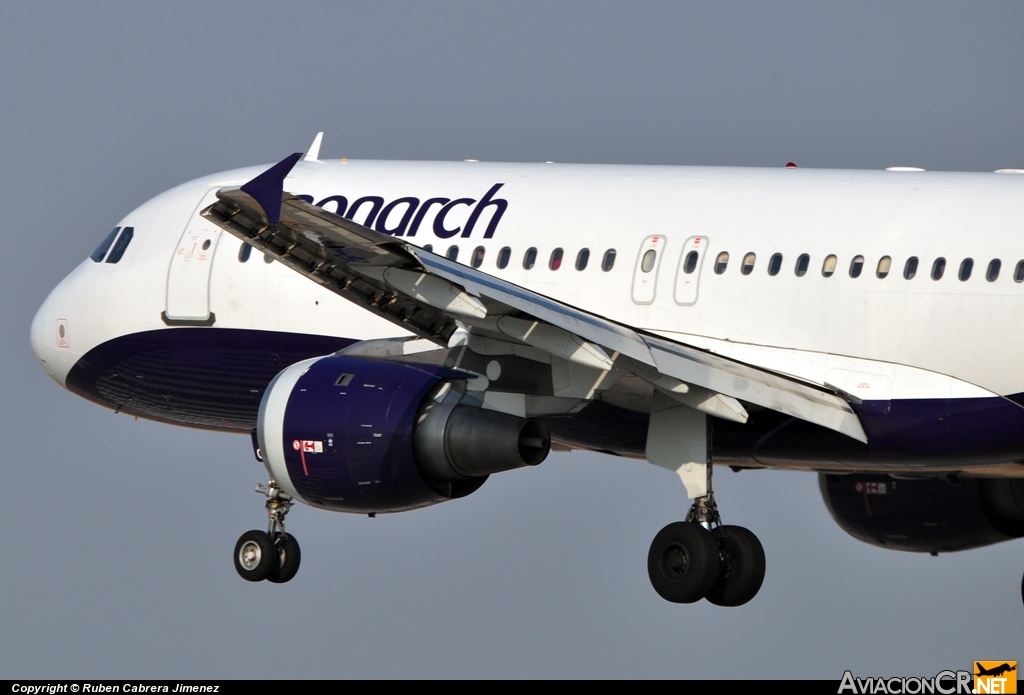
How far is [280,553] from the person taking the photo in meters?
22.7

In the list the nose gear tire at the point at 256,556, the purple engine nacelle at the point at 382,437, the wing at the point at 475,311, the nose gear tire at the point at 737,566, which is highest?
the wing at the point at 475,311

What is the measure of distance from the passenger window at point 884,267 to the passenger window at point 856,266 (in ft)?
0.63

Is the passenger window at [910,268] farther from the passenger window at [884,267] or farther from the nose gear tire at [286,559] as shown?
the nose gear tire at [286,559]

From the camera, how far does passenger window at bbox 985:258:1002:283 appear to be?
18.4 meters

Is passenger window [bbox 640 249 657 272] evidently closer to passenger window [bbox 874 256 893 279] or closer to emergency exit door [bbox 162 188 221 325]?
passenger window [bbox 874 256 893 279]

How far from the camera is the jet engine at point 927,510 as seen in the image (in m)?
23.3

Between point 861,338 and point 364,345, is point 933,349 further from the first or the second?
point 364,345

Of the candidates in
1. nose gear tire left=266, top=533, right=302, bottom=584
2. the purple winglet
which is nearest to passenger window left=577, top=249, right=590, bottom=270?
nose gear tire left=266, top=533, right=302, bottom=584

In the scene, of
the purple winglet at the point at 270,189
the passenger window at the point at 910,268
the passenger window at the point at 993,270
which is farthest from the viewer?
the passenger window at the point at 910,268

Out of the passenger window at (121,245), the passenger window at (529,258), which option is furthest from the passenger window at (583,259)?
the passenger window at (121,245)

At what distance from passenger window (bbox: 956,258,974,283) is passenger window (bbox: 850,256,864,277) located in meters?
1.05

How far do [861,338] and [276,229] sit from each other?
6.48 m

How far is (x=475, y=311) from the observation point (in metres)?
16.8

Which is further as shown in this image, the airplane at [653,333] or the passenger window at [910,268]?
the passenger window at [910,268]
